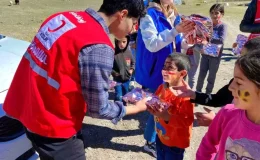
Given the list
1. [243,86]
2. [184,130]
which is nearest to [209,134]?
[243,86]

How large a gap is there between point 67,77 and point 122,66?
110 inches

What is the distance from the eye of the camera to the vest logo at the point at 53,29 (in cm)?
198

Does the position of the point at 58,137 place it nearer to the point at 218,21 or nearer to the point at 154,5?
the point at 154,5

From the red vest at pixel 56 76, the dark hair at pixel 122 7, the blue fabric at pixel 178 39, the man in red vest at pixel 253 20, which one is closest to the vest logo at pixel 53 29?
the red vest at pixel 56 76

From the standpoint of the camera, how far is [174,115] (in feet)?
8.75

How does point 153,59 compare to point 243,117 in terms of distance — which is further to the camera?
point 153,59

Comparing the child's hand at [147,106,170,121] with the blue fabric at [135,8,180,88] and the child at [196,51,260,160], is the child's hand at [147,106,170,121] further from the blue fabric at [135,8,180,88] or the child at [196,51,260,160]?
the blue fabric at [135,8,180,88]

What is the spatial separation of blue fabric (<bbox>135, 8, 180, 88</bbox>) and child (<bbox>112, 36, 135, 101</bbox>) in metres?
1.11

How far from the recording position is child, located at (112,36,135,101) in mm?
4742

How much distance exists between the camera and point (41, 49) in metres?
2.03

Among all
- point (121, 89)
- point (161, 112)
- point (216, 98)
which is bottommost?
point (121, 89)

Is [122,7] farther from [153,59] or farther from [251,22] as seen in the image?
[251,22]

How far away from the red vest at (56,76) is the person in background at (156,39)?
115cm

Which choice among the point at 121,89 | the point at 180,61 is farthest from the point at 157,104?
the point at 121,89
